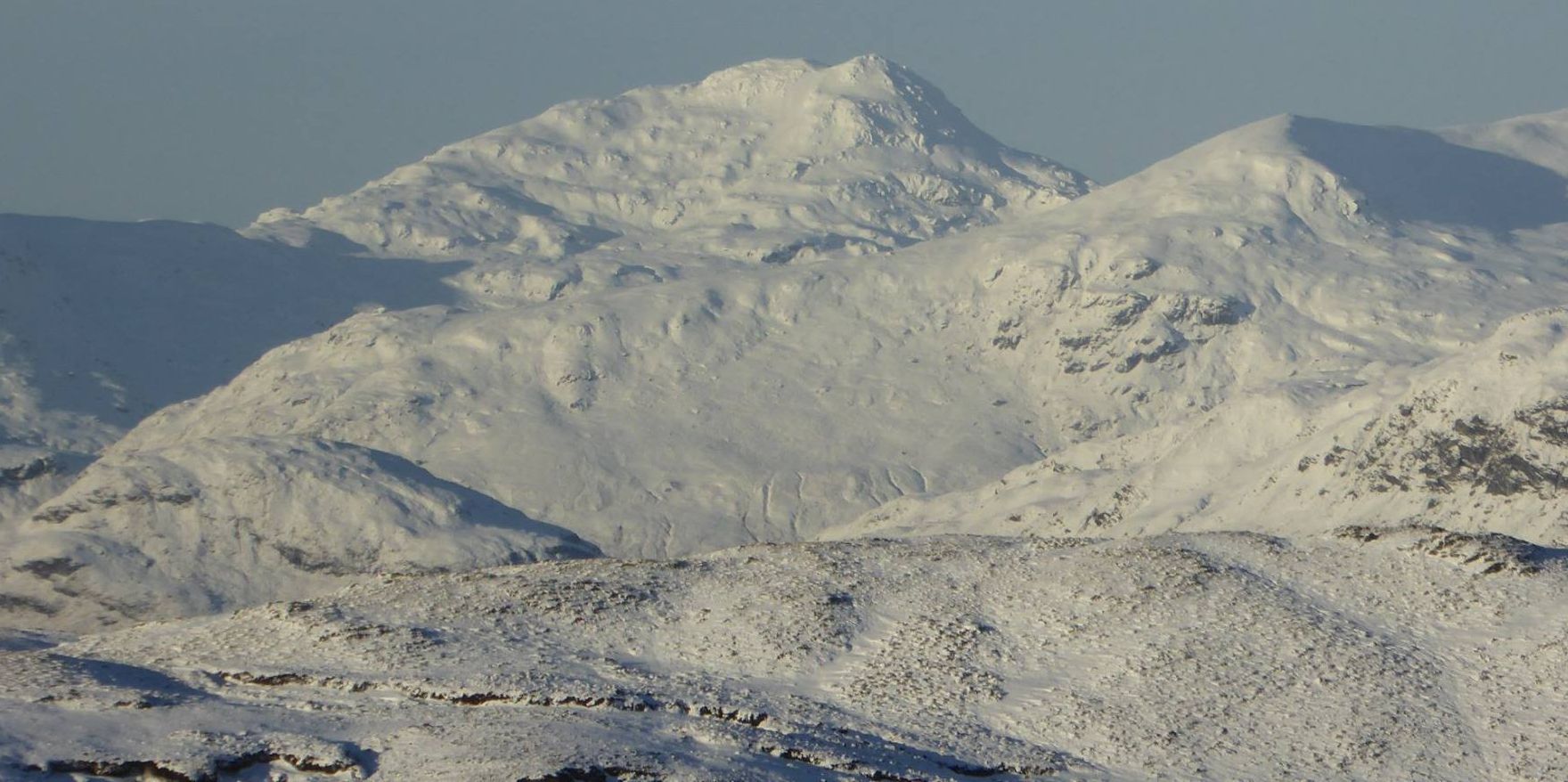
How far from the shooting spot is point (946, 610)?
8156cm

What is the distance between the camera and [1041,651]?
7719cm

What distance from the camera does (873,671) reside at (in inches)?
2926

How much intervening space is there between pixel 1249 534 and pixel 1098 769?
32.9 metres

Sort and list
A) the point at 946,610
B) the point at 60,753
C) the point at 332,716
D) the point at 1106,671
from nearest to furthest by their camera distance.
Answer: the point at 60,753
the point at 332,716
the point at 1106,671
the point at 946,610

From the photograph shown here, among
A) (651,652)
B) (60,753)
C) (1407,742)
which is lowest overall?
(1407,742)

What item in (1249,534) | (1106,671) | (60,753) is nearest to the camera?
(60,753)

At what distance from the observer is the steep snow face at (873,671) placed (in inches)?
2339

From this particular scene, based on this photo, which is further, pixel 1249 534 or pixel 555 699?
pixel 1249 534

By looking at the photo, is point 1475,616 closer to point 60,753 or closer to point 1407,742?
point 1407,742

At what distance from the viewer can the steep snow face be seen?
5941 cm

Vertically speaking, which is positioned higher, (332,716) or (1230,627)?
(332,716)

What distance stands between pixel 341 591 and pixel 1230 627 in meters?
41.5

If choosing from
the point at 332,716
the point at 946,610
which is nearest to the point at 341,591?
the point at 332,716

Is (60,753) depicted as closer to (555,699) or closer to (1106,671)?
(555,699)
